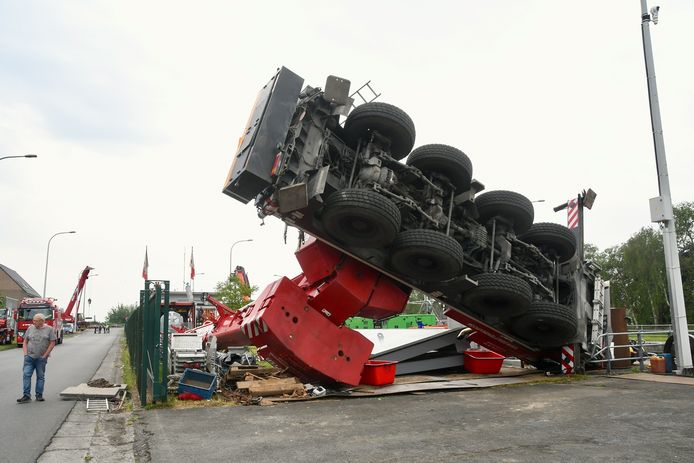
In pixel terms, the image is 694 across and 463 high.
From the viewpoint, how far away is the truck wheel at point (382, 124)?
26.7 feet

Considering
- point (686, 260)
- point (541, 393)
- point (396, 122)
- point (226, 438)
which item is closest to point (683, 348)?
point (541, 393)

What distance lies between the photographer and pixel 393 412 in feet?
22.0

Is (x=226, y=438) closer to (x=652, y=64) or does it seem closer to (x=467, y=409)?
(x=467, y=409)

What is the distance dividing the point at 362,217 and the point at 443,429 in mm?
3054

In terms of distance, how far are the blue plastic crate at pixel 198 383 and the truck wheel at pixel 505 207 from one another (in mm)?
5357

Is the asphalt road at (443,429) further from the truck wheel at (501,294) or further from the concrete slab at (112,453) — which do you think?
the truck wheel at (501,294)

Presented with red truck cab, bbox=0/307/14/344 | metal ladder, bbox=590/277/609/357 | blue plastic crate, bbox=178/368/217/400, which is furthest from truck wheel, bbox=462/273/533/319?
red truck cab, bbox=0/307/14/344

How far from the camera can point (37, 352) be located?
8023mm

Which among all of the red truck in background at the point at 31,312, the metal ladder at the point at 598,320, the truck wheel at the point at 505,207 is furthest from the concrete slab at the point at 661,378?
the red truck in background at the point at 31,312

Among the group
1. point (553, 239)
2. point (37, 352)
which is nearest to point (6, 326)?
point (37, 352)

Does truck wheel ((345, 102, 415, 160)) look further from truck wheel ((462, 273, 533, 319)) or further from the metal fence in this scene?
the metal fence

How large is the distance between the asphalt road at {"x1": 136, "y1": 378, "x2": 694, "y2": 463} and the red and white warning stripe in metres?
2.60

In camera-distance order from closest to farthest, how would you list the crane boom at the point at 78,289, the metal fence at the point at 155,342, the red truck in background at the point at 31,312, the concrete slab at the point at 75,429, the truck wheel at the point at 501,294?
the concrete slab at the point at 75,429 → the metal fence at the point at 155,342 → the truck wheel at the point at 501,294 → the red truck in background at the point at 31,312 → the crane boom at the point at 78,289

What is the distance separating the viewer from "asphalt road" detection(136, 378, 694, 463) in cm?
445
